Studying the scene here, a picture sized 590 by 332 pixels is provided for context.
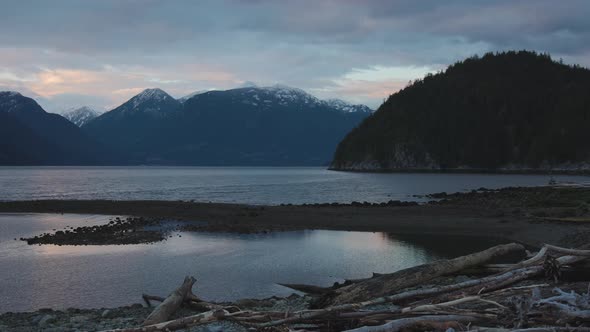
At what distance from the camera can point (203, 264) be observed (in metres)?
24.0

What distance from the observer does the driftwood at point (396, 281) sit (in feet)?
33.9

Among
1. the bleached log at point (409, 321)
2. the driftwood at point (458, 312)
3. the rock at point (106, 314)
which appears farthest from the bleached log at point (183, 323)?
the rock at point (106, 314)

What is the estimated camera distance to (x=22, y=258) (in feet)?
86.1

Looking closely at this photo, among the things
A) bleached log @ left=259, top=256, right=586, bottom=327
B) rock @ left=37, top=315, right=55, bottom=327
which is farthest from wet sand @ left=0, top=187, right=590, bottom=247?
rock @ left=37, top=315, right=55, bottom=327

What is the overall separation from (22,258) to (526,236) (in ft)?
93.8

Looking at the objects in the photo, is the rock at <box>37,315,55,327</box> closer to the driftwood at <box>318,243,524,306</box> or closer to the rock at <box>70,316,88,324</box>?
the rock at <box>70,316,88,324</box>

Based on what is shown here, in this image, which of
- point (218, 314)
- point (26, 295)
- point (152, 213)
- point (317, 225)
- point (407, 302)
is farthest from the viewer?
point (152, 213)

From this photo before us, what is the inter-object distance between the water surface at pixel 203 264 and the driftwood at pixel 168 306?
5.37 metres

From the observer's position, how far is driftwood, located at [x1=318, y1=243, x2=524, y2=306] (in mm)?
10344

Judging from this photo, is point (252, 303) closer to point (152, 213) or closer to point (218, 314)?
point (218, 314)

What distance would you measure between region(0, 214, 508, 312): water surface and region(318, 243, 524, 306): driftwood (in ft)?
24.5

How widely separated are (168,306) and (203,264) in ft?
44.3

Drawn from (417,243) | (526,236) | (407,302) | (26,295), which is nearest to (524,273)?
(407,302)

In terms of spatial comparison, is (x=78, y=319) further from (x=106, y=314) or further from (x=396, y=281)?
(x=396, y=281)
